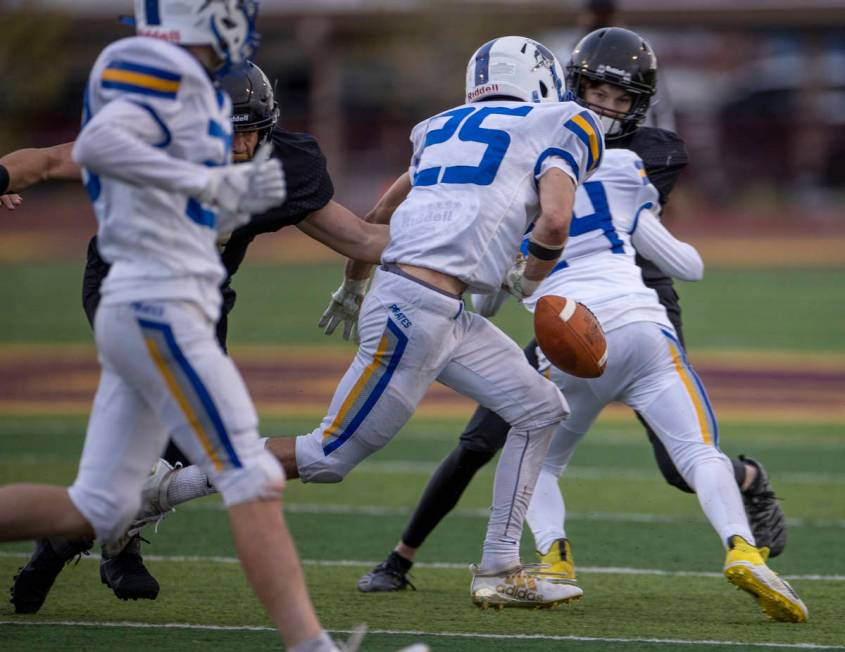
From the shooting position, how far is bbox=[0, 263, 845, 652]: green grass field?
4.75 metres

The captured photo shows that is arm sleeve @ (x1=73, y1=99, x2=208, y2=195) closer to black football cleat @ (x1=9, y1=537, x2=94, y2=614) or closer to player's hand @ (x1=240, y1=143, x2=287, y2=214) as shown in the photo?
player's hand @ (x1=240, y1=143, x2=287, y2=214)

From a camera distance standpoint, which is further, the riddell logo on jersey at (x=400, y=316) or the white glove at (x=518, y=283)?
the white glove at (x=518, y=283)

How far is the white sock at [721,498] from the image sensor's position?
4.97m

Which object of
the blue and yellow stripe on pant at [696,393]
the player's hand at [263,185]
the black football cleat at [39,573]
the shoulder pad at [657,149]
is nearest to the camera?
the player's hand at [263,185]

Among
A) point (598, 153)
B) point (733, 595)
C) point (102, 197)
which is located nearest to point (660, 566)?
point (733, 595)

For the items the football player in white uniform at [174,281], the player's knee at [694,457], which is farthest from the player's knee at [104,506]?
the player's knee at [694,457]

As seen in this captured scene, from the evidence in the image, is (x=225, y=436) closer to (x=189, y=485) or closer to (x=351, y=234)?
(x=189, y=485)

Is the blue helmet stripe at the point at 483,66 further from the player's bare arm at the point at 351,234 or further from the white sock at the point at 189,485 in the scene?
the white sock at the point at 189,485

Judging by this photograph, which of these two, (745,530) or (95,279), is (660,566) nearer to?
(745,530)

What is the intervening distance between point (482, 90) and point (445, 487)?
1.58 m

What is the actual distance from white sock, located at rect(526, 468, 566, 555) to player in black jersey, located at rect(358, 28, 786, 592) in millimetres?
45

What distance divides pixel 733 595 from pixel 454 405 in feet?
18.2

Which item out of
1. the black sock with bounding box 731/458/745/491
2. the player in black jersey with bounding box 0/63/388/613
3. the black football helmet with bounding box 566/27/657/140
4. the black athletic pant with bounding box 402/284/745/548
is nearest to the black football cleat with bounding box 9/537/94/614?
the player in black jersey with bounding box 0/63/388/613

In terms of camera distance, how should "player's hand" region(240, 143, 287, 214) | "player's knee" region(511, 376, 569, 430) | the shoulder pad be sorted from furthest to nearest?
the shoulder pad
"player's knee" region(511, 376, 569, 430)
"player's hand" region(240, 143, 287, 214)
